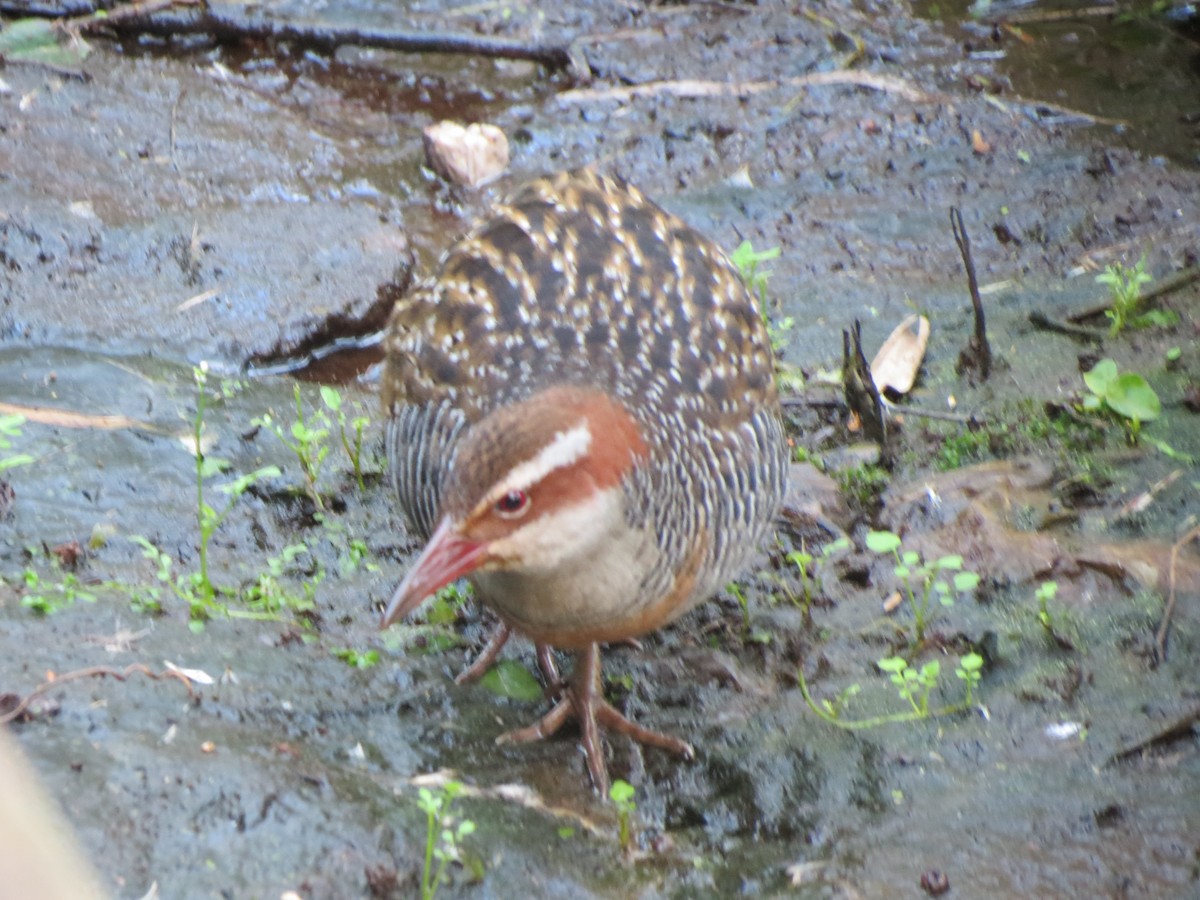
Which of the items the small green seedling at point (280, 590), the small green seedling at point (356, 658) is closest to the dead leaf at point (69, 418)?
the small green seedling at point (280, 590)

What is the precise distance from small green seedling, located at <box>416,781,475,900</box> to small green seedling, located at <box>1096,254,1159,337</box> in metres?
3.74

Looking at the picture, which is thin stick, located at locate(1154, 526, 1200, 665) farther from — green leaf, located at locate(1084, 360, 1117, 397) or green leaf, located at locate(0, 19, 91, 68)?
green leaf, located at locate(0, 19, 91, 68)

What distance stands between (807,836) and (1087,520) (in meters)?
1.74

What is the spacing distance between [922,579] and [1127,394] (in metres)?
1.18

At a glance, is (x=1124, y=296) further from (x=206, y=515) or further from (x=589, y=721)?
(x=206, y=515)

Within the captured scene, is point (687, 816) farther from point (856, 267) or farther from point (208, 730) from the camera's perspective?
point (856, 267)

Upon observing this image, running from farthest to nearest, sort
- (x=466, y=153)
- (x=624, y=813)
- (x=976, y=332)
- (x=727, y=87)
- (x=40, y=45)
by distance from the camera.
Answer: (x=727, y=87)
(x=40, y=45)
(x=466, y=153)
(x=976, y=332)
(x=624, y=813)

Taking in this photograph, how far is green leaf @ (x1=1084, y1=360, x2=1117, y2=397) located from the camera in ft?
17.0

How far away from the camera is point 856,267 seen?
7016 mm

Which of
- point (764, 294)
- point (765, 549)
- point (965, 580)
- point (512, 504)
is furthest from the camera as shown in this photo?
point (764, 294)

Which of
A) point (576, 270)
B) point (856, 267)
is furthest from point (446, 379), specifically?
point (856, 267)

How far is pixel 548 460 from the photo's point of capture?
328 centimetres

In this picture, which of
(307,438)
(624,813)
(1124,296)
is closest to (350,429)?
(307,438)

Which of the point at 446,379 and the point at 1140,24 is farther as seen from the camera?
the point at 1140,24
